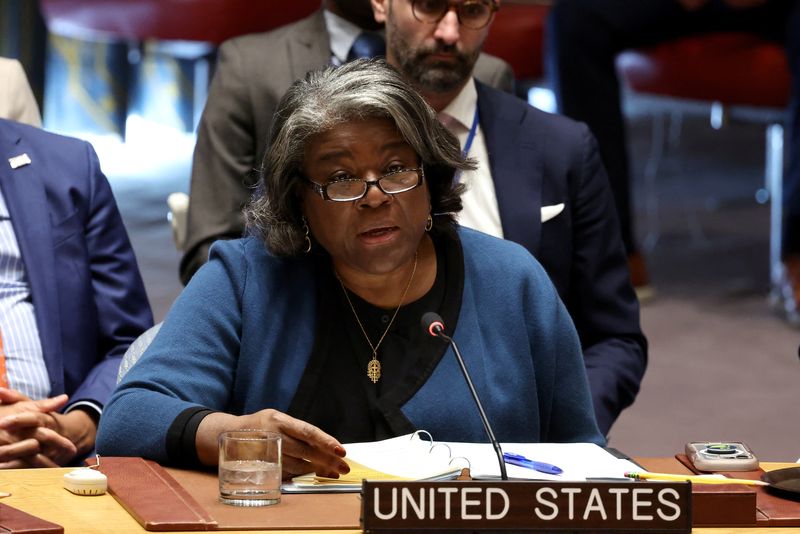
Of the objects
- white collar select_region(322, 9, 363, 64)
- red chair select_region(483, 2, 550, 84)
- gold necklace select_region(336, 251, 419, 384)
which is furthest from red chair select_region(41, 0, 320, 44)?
gold necklace select_region(336, 251, 419, 384)

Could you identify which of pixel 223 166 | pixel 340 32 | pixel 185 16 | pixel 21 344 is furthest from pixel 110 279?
pixel 185 16

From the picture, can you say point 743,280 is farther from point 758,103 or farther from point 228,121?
point 228,121

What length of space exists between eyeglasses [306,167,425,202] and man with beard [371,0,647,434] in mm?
664

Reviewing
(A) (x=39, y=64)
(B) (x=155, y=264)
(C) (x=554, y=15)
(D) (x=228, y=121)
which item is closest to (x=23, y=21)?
(A) (x=39, y=64)

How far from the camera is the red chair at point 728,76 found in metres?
5.68

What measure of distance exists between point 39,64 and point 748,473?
4306 mm

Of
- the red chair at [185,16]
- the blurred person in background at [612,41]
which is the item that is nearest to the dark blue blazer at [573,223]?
the red chair at [185,16]

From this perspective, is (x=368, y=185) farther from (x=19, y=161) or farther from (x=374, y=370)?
(x=19, y=161)

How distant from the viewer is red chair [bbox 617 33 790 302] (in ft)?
18.6

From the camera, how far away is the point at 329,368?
8.18 feet

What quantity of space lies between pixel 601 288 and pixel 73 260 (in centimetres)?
111

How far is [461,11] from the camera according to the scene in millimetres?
3303

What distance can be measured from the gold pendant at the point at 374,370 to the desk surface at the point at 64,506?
0.55 meters

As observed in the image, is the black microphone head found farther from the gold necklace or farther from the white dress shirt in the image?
the white dress shirt
